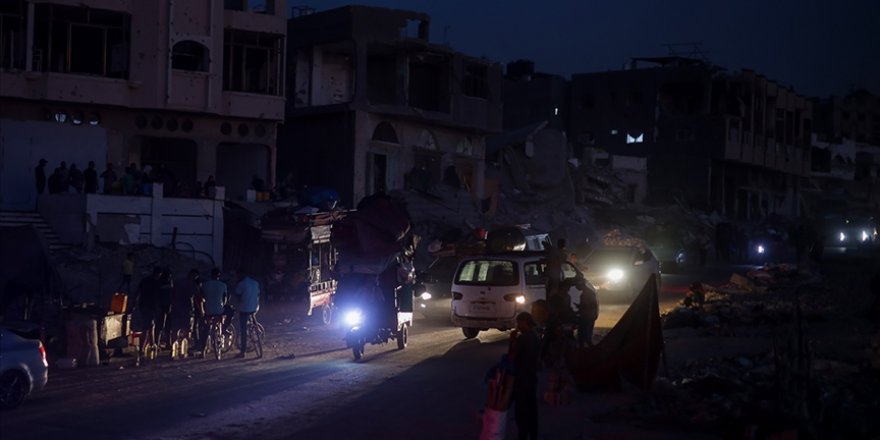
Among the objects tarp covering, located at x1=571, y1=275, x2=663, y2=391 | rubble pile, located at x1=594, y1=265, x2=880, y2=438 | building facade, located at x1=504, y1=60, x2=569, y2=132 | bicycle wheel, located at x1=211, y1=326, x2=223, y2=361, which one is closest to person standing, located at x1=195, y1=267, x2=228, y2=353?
bicycle wheel, located at x1=211, y1=326, x2=223, y2=361

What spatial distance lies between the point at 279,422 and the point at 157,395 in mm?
3018

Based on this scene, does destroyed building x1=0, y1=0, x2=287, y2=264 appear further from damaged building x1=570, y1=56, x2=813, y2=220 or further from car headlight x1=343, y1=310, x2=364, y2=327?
damaged building x1=570, y1=56, x2=813, y2=220

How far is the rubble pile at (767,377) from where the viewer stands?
12422 mm

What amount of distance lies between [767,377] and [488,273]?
712 cm

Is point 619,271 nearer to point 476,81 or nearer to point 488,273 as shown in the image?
point 488,273

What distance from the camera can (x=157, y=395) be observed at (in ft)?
48.2

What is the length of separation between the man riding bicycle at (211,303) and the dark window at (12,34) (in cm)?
1907

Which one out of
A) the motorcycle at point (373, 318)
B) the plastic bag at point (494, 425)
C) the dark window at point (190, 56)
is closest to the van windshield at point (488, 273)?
the motorcycle at point (373, 318)

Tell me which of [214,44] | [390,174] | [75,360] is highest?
[214,44]

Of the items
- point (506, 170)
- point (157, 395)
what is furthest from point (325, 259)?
point (506, 170)

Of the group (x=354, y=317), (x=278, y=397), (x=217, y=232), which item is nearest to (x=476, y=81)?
(x=217, y=232)

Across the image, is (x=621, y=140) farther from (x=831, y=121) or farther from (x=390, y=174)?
(x=831, y=121)

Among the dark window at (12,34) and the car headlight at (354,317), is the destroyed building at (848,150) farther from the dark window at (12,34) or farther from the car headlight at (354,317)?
the car headlight at (354,317)

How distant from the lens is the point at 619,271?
1146 inches
